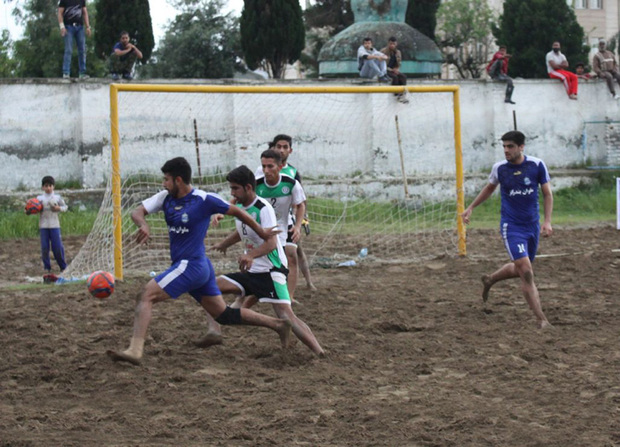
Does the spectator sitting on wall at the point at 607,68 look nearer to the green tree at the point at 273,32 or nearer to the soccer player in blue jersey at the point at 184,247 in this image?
the green tree at the point at 273,32

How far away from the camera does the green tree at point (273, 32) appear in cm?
2842

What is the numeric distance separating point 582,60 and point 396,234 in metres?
19.9

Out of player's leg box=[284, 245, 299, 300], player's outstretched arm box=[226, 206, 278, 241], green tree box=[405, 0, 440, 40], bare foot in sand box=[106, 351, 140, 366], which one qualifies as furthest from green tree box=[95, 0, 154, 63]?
bare foot in sand box=[106, 351, 140, 366]

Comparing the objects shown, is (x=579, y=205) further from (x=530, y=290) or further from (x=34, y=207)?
(x=530, y=290)

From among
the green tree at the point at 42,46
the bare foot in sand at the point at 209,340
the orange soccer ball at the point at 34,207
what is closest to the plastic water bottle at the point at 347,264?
the orange soccer ball at the point at 34,207

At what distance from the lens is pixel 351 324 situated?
31.0 ft

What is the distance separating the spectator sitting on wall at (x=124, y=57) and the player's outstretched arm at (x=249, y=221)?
13.4m

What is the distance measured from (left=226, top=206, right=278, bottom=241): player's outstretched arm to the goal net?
513 centimetres

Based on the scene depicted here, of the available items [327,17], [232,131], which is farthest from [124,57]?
[327,17]

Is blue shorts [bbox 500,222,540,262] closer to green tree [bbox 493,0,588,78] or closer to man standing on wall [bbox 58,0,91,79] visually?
man standing on wall [bbox 58,0,91,79]

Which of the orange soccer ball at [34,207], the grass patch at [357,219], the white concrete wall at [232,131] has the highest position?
the white concrete wall at [232,131]

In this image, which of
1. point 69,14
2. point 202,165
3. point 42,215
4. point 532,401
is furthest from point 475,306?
point 69,14

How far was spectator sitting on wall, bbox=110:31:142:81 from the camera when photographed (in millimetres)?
20281

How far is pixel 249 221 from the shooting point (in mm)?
7473
